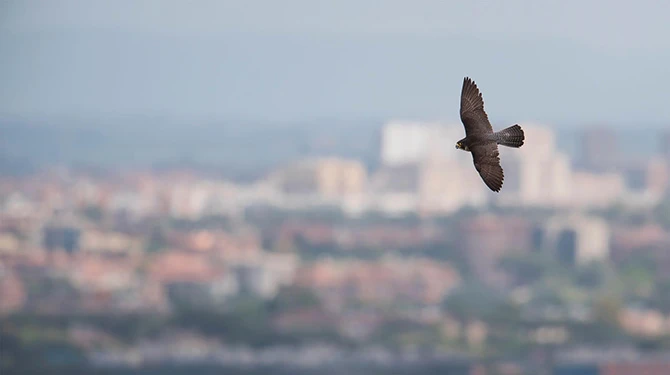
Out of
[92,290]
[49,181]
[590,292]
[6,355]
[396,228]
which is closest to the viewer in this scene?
[6,355]

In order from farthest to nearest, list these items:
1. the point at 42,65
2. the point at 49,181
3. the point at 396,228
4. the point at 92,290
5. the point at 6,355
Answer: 1. the point at 42,65
2. the point at 49,181
3. the point at 396,228
4. the point at 92,290
5. the point at 6,355

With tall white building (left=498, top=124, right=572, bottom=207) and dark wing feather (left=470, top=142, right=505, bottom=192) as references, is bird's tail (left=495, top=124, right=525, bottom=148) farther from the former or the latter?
tall white building (left=498, top=124, right=572, bottom=207)

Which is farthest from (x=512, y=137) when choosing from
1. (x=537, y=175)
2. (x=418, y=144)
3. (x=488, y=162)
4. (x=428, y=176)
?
(x=418, y=144)

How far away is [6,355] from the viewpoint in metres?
32.9

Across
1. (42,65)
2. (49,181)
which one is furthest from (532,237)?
(42,65)

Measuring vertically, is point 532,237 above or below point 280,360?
above

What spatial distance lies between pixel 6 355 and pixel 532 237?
58.6 feet

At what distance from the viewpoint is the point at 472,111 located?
7.53 feet

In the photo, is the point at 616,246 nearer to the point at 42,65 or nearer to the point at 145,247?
the point at 145,247

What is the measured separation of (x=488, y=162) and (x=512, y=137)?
5 centimetres

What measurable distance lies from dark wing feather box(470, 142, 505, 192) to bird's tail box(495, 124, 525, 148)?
1.0 inches

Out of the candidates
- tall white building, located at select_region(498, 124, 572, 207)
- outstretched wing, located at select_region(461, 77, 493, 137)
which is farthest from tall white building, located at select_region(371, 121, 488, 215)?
outstretched wing, located at select_region(461, 77, 493, 137)

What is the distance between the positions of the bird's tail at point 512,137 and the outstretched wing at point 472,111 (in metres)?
0.02

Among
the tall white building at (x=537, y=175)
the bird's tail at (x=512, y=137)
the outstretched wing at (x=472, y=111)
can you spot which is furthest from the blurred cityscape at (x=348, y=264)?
the bird's tail at (x=512, y=137)
